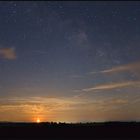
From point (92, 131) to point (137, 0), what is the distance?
4150 cm

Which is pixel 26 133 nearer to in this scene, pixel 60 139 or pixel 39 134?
pixel 39 134

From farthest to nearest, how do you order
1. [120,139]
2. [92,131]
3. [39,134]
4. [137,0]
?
[92,131]
[39,134]
[120,139]
[137,0]

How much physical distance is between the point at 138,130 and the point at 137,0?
42.5m

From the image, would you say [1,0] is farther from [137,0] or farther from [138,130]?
[138,130]

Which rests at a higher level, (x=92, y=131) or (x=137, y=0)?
(x=137, y=0)

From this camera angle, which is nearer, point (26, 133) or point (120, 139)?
point (120, 139)

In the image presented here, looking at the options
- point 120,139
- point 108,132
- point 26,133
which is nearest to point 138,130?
point 108,132

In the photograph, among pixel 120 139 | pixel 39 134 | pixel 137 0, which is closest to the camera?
pixel 137 0

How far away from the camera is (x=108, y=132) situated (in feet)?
219

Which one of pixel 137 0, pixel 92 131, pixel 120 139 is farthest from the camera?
pixel 92 131

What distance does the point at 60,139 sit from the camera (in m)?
53.8

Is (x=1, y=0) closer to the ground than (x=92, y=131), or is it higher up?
higher up

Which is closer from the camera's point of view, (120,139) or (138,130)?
(120,139)

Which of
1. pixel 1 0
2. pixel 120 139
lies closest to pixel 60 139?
pixel 120 139
